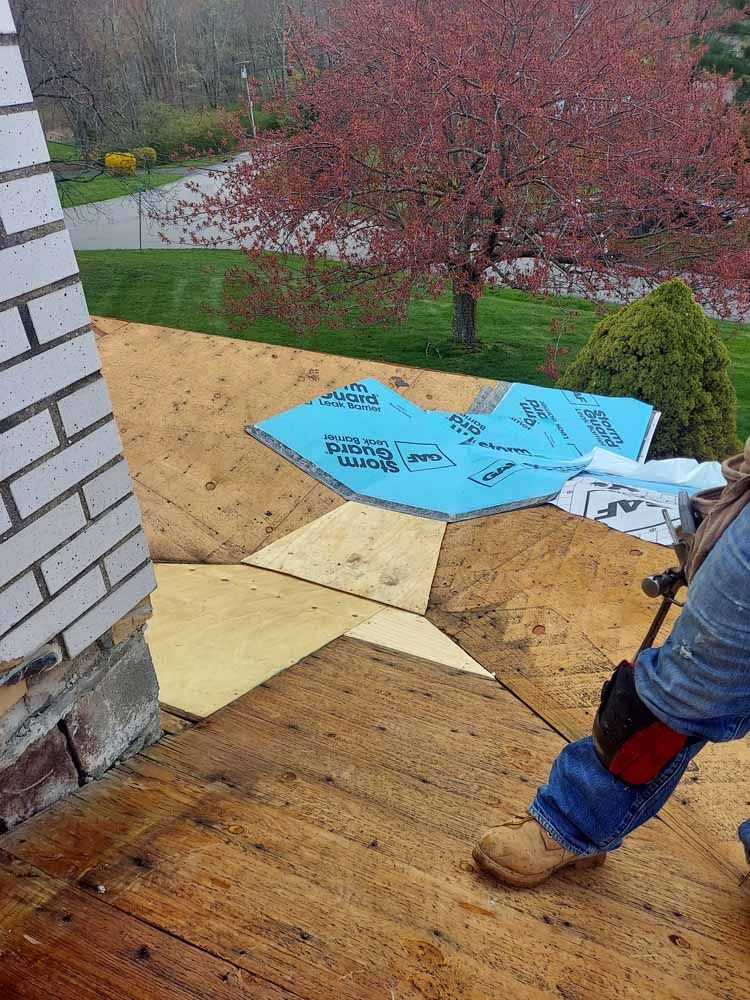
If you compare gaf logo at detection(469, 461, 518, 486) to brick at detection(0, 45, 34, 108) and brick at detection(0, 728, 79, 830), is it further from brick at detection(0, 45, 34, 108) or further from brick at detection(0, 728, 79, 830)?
brick at detection(0, 45, 34, 108)

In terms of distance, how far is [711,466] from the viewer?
15.0ft

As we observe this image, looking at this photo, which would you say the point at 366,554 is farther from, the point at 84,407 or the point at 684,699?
the point at 684,699

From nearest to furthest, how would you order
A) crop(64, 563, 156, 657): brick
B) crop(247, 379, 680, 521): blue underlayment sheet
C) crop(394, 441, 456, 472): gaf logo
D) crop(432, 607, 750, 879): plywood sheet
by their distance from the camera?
crop(64, 563, 156, 657): brick
crop(432, 607, 750, 879): plywood sheet
crop(247, 379, 680, 521): blue underlayment sheet
crop(394, 441, 456, 472): gaf logo

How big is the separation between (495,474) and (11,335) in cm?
329

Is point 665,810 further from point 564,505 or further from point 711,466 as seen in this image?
point 711,466

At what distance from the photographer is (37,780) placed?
179 centimetres

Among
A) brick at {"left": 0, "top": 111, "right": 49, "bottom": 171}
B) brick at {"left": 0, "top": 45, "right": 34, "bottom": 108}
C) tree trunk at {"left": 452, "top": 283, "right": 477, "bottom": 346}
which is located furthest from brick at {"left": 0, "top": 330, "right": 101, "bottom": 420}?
tree trunk at {"left": 452, "top": 283, "right": 477, "bottom": 346}

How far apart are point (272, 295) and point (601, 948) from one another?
266 inches

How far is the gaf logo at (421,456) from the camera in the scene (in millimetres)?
4531

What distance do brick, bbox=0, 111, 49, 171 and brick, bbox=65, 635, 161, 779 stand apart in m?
1.20

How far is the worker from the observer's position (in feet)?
4.33

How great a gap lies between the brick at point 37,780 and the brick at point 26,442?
721 mm

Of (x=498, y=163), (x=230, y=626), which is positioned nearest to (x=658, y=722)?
(x=230, y=626)

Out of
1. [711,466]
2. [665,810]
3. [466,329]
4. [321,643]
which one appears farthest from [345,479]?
[466,329]
